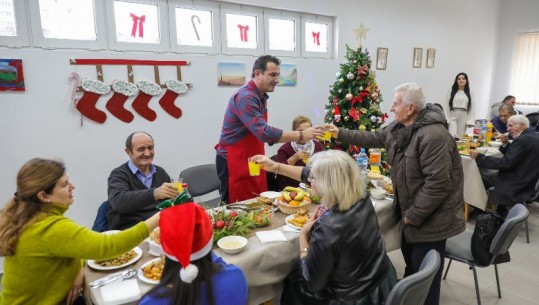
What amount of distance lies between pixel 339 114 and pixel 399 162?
2517mm

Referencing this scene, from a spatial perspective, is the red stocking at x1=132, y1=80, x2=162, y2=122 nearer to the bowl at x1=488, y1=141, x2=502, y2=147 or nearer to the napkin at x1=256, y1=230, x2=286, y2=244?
the napkin at x1=256, y1=230, x2=286, y2=244

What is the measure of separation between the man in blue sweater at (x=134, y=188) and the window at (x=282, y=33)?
330 centimetres

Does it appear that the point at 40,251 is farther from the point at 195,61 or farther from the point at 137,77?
the point at 195,61

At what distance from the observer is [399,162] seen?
253cm

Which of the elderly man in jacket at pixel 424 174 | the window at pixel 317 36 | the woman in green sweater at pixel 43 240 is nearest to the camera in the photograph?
the woman in green sweater at pixel 43 240

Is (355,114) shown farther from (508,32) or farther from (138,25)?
(508,32)

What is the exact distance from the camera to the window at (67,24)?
373cm

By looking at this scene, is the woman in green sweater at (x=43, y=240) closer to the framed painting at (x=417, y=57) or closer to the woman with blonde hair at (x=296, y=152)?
the woman with blonde hair at (x=296, y=152)

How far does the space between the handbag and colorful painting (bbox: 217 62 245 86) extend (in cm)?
360

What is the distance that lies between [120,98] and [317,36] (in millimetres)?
3571

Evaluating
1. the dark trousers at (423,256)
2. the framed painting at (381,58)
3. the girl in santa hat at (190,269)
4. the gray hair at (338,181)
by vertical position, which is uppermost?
the framed painting at (381,58)

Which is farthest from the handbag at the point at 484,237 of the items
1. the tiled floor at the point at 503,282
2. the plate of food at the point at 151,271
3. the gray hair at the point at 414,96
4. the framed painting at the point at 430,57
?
the framed painting at the point at 430,57

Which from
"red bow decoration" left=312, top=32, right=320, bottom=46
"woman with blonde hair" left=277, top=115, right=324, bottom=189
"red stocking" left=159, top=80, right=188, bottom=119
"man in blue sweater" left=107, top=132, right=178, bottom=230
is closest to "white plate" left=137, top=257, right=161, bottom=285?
"man in blue sweater" left=107, top=132, right=178, bottom=230

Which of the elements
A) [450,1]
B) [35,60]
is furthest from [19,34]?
[450,1]
